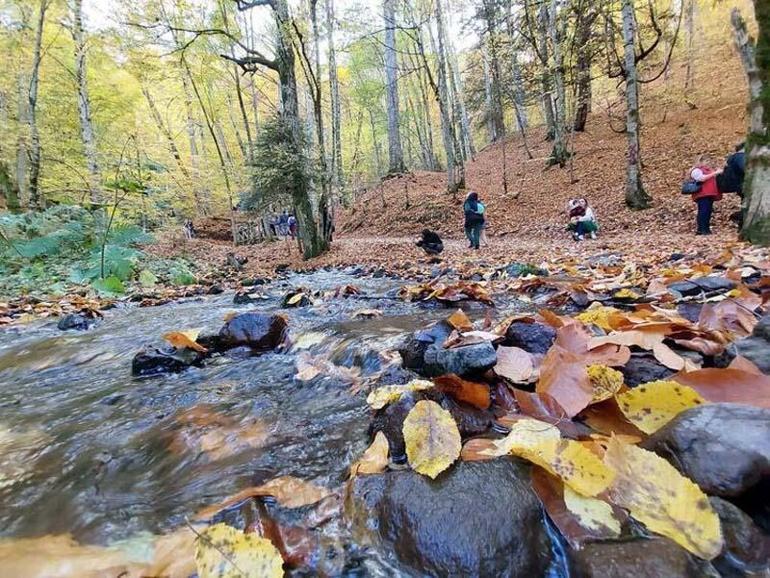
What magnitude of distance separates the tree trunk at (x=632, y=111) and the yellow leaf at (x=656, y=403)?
10606mm

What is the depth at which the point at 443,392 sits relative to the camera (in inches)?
60.1

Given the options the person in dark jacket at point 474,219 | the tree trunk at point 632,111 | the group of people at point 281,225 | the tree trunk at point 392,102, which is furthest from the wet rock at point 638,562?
the tree trunk at point 392,102

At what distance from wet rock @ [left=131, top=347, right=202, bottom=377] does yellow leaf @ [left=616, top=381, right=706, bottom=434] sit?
2.54 meters

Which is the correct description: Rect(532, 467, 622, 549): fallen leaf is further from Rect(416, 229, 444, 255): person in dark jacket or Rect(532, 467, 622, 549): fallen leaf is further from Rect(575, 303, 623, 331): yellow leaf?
Rect(416, 229, 444, 255): person in dark jacket

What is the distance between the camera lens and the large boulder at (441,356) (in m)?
1.63

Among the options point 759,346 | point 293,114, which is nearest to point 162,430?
point 759,346

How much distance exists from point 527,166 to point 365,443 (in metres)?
18.3

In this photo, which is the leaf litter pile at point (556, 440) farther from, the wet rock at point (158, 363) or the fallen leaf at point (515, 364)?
the wet rock at point (158, 363)

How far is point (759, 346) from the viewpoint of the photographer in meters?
1.37

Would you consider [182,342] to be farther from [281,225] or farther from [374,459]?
[281,225]

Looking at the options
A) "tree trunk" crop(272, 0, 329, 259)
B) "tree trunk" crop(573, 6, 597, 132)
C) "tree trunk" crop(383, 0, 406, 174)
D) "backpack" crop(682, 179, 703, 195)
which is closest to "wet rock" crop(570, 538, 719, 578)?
"backpack" crop(682, 179, 703, 195)

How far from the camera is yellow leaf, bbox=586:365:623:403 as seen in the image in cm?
126

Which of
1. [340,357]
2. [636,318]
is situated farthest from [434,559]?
[340,357]

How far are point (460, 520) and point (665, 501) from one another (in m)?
0.42
